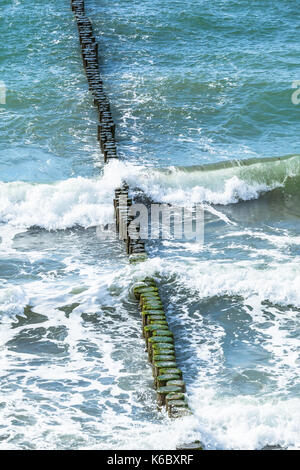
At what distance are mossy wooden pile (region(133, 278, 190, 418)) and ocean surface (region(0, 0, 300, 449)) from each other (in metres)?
0.22

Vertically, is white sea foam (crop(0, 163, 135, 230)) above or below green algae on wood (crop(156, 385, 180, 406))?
above

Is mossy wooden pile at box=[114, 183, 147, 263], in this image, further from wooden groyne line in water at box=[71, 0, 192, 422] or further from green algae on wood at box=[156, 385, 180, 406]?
green algae on wood at box=[156, 385, 180, 406]

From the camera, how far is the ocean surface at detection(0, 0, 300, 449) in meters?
8.93

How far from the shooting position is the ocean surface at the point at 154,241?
8930mm

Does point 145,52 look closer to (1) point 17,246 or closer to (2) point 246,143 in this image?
(2) point 246,143

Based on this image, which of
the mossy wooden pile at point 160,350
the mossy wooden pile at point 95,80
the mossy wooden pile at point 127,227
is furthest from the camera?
the mossy wooden pile at point 95,80

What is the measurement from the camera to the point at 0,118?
731 inches

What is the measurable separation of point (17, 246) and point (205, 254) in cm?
345

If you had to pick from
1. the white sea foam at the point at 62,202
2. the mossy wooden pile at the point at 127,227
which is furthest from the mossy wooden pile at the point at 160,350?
the white sea foam at the point at 62,202

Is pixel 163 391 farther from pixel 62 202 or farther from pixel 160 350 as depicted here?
pixel 62 202

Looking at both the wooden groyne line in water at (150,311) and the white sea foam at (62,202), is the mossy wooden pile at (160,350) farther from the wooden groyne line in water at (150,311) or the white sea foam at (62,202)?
the white sea foam at (62,202)

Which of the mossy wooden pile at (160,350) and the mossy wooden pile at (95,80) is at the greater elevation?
the mossy wooden pile at (95,80)

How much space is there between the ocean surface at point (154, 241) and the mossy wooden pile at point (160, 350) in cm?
22

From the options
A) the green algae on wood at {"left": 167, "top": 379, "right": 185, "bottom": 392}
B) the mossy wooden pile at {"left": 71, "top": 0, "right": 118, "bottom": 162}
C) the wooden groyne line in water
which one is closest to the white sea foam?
the wooden groyne line in water
